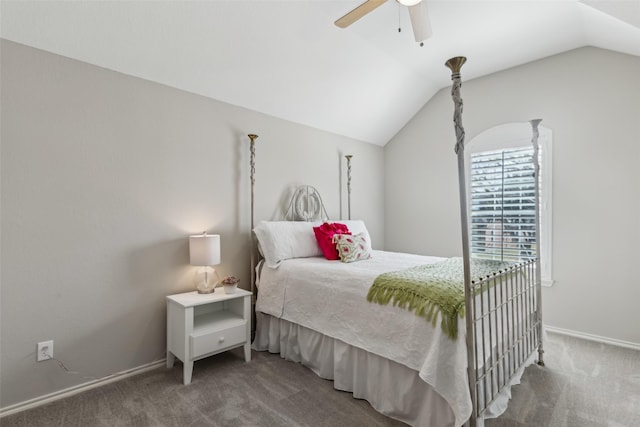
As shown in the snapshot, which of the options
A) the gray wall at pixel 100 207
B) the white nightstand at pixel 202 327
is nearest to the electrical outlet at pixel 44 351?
the gray wall at pixel 100 207

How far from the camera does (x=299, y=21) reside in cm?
Result: 275

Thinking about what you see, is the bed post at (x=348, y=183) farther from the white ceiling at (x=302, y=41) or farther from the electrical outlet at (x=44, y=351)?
the electrical outlet at (x=44, y=351)

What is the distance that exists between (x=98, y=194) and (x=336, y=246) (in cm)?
196

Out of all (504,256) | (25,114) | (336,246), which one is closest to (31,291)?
(25,114)

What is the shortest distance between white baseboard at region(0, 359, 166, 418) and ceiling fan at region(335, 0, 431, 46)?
2986 mm

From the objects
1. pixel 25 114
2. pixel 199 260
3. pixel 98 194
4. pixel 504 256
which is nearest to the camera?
pixel 25 114

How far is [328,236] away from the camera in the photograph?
3.12 meters

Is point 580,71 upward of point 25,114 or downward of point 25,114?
upward

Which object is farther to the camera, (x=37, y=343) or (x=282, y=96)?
(x=282, y=96)

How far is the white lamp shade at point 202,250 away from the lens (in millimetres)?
2605

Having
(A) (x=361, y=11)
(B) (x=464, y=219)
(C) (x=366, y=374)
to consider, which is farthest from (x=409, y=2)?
(C) (x=366, y=374)

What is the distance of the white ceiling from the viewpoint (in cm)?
216

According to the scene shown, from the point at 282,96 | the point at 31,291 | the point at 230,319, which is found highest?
the point at 282,96

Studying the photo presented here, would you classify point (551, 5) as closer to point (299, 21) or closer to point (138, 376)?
point (299, 21)
